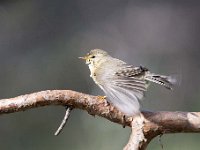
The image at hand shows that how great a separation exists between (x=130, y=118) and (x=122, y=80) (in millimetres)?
207

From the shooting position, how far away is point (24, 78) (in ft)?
15.4

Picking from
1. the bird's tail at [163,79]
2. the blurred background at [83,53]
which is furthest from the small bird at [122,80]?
the blurred background at [83,53]

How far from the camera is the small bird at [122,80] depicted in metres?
1.93

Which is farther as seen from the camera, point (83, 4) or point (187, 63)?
point (83, 4)

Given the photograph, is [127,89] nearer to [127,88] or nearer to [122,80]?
[127,88]

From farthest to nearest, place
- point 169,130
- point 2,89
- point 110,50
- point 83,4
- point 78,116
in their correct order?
point 83,4 < point 110,50 < point 2,89 < point 78,116 < point 169,130

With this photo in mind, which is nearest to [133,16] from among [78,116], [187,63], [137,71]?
[187,63]

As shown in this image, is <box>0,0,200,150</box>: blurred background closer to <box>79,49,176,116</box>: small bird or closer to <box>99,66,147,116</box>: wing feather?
<box>79,49,176,116</box>: small bird

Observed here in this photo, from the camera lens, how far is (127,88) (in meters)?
2.06

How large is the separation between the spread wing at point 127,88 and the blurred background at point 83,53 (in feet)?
4.86

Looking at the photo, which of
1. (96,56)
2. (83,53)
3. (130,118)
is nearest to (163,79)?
(130,118)

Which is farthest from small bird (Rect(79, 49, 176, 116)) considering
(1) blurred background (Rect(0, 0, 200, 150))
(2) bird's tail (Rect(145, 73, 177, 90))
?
(1) blurred background (Rect(0, 0, 200, 150))

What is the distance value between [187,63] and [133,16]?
877 millimetres

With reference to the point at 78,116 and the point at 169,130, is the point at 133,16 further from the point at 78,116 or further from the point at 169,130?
the point at 169,130
